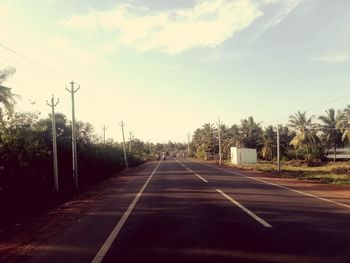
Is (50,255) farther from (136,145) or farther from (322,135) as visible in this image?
(136,145)

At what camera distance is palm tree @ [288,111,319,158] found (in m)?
68.8

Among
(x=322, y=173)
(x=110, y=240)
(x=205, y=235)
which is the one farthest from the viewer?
(x=322, y=173)

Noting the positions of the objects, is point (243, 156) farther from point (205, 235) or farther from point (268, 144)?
point (205, 235)

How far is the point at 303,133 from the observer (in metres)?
69.1

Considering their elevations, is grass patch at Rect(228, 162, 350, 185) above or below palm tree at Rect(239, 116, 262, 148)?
below

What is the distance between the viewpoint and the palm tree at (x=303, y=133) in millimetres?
68750

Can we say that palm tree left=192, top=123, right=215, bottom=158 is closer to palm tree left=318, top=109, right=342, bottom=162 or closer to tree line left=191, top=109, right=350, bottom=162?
tree line left=191, top=109, right=350, bottom=162

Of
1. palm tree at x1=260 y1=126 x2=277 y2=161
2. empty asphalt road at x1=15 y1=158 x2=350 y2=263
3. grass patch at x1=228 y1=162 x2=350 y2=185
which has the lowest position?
grass patch at x1=228 y1=162 x2=350 y2=185

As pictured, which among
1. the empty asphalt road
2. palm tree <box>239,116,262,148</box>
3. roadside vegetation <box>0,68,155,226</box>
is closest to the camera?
the empty asphalt road

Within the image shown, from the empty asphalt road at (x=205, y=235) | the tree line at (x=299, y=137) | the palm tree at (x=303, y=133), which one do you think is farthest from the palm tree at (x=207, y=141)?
the empty asphalt road at (x=205, y=235)

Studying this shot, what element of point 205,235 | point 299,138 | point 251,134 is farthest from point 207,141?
point 205,235

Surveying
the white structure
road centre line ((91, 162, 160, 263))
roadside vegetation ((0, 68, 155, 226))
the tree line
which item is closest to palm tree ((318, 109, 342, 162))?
the tree line

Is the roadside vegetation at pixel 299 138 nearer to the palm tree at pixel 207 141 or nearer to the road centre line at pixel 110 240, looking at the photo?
the palm tree at pixel 207 141

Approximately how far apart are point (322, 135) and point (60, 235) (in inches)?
2843
